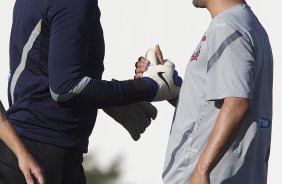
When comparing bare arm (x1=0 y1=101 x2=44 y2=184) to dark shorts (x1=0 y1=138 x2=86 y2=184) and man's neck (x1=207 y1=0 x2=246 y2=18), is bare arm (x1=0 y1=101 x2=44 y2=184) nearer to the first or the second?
dark shorts (x1=0 y1=138 x2=86 y2=184)

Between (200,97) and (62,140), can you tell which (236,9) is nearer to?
(200,97)

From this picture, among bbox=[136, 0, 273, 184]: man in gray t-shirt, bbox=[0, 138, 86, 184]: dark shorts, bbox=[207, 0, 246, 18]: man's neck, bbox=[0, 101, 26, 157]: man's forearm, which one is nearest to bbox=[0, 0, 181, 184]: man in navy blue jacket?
bbox=[0, 138, 86, 184]: dark shorts

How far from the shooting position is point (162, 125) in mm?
8219

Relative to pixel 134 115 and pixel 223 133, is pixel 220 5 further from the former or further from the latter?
pixel 134 115

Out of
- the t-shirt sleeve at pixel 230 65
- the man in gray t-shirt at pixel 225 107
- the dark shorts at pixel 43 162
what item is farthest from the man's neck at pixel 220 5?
the dark shorts at pixel 43 162

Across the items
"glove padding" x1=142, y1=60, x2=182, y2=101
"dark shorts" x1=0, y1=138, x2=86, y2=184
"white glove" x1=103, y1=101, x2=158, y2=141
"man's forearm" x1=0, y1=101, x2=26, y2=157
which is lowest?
"dark shorts" x1=0, y1=138, x2=86, y2=184

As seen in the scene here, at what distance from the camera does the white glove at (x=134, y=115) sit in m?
4.47

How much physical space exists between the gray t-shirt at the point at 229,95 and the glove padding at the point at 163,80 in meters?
0.22

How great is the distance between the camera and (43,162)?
421 cm

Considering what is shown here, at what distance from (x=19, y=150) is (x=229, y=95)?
782 mm

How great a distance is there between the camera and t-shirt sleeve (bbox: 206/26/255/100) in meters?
3.83

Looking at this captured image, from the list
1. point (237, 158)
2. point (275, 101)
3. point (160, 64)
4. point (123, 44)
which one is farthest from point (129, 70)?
point (237, 158)

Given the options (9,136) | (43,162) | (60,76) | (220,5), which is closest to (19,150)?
(9,136)

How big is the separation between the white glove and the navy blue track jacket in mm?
163
